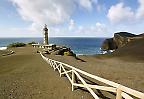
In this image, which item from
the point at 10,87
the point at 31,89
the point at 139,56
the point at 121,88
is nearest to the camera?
the point at 121,88

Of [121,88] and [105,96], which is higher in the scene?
[121,88]

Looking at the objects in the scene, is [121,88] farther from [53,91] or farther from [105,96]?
[53,91]

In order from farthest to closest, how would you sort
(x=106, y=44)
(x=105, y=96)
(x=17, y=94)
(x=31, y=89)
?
(x=106, y=44) → (x=31, y=89) → (x=17, y=94) → (x=105, y=96)

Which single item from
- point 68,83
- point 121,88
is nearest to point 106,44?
point 68,83

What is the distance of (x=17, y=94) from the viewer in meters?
10.7

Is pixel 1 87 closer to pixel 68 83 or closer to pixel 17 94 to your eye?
pixel 17 94

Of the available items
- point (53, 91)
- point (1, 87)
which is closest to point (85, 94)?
point (53, 91)

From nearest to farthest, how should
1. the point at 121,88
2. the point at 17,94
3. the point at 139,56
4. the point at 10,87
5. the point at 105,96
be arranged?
the point at 121,88
the point at 105,96
the point at 17,94
the point at 10,87
the point at 139,56

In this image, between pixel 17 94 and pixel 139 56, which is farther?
pixel 139 56

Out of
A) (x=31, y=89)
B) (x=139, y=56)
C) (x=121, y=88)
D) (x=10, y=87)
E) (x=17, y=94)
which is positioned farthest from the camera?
(x=139, y=56)

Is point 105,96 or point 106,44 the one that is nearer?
point 105,96

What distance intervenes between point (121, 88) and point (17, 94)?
22.1 ft

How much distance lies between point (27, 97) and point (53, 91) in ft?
5.48

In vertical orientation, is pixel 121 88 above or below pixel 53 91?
above
